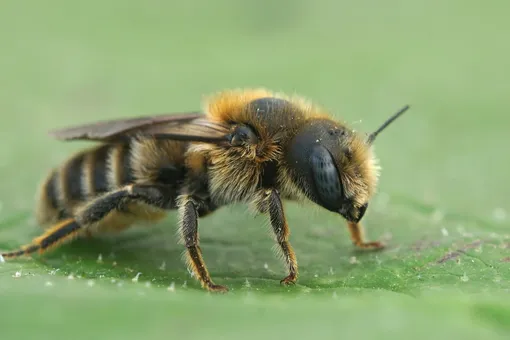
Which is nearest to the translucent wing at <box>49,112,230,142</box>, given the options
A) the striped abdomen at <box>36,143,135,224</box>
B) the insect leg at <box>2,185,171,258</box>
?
the striped abdomen at <box>36,143,135,224</box>

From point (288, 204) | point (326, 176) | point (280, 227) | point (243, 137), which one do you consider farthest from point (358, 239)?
point (243, 137)

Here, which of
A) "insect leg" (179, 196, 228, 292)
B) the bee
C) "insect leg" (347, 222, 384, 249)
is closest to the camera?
"insect leg" (179, 196, 228, 292)

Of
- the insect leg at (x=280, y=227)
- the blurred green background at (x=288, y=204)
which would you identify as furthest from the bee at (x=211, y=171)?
the blurred green background at (x=288, y=204)

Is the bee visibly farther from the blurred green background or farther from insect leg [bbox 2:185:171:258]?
the blurred green background

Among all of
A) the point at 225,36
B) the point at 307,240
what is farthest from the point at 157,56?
the point at 307,240

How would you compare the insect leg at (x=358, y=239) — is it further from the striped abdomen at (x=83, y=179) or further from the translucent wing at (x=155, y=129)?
the striped abdomen at (x=83, y=179)

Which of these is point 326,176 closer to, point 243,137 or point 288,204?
point 243,137

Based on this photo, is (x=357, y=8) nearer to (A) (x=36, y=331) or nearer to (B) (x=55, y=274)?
(B) (x=55, y=274)
